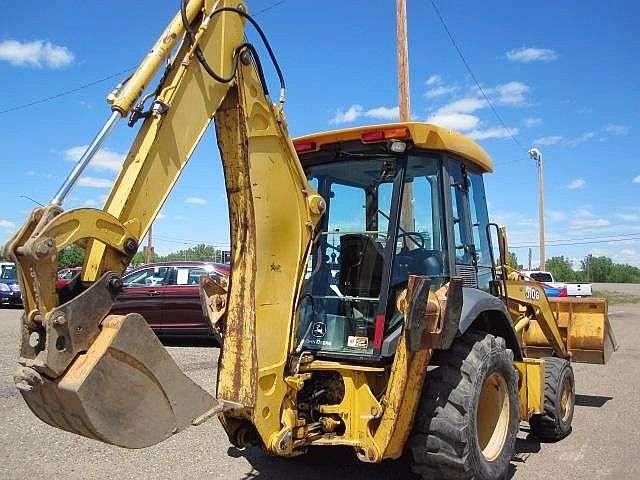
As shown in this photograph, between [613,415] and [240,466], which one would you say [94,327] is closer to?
[240,466]

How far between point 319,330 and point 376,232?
85 cm

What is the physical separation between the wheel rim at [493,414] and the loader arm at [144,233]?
1746 millimetres

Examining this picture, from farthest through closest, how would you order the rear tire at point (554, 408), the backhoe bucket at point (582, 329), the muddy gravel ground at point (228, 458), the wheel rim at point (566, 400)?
the backhoe bucket at point (582, 329)
the wheel rim at point (566, 400)
the rear tire at point (554, 408)
the muddy gravel ground at point (228, 458)

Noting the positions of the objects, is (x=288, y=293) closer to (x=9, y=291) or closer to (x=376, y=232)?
(x=376, y=232)

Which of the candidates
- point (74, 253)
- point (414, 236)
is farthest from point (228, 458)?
point (414, 236)

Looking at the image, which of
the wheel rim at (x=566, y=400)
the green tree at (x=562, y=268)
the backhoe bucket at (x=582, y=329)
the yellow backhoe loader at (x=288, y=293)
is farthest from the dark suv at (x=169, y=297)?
the green tree at (x=562, y=268)

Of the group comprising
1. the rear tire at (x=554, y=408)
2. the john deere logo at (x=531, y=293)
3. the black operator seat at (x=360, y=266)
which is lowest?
the rear tire at (x=554, y=408)

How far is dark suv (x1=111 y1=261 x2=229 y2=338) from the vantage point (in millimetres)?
11930

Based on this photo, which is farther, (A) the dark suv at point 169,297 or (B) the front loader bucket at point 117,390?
(A) the dark suv at point 169,297

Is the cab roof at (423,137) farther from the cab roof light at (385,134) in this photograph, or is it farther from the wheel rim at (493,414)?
the wheel rim at (493,414)

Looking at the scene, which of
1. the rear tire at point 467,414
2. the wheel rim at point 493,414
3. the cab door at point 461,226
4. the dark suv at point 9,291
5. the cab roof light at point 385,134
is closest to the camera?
the rear tire at point 467,414

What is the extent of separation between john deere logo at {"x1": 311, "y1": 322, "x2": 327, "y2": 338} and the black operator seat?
30 cm

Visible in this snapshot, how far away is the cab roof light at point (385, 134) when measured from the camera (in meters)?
4.45

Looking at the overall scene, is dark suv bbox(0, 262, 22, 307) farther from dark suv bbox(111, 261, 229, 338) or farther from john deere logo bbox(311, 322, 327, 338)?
john deere logo bbox(311, 322, 327, 338)
